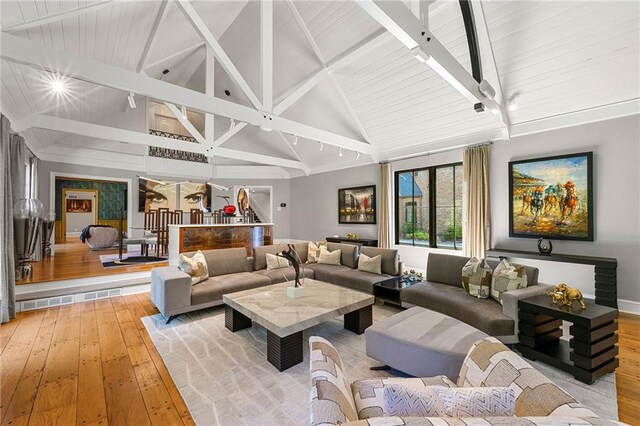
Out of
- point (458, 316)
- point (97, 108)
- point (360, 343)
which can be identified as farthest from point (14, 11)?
point (458, 316)

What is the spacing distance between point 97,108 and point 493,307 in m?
7.97

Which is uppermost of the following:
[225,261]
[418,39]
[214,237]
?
[418,39]

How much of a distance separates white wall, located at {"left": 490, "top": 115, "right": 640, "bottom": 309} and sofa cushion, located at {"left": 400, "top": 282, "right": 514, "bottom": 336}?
2236 millimetres

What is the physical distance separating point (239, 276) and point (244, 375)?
212cm

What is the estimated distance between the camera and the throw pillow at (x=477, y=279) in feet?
9.97

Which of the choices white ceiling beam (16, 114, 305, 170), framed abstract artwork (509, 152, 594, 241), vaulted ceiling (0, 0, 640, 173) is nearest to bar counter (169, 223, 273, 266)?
white ceiling beam (16, 114, 305, 170)

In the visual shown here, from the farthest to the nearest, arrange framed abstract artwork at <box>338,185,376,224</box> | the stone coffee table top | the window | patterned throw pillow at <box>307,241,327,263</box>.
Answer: framed abstract artwork at <box>338,185,376,224</box>, the window, patterned throw pillow at <box>307,241,327,263</box>, the stone coffee table top

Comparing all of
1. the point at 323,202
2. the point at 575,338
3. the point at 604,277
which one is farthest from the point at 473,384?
the point at 323,202

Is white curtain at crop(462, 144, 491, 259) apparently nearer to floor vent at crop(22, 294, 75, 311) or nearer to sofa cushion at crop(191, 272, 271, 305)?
sofa cushion at crop(191, 272, 271, 305)

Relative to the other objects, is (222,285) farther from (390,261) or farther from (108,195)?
(108,195)

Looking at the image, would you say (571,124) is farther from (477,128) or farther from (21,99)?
(21,99)

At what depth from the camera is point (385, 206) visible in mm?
6527

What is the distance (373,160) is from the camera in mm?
6816

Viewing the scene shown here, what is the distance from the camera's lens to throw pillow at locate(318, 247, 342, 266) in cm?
514
